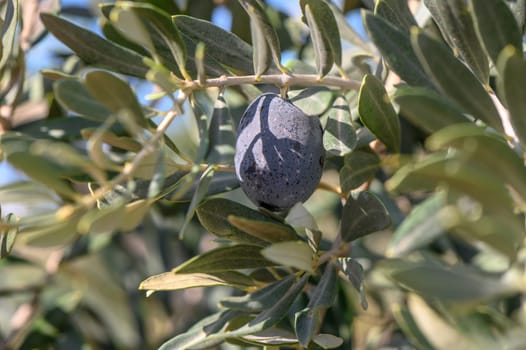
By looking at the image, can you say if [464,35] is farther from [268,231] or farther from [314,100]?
[268,231]

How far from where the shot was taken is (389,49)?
2.51 ft

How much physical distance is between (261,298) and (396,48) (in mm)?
308

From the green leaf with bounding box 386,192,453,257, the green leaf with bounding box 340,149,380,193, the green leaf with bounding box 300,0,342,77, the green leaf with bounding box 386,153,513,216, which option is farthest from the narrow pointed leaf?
the green leaf with bounding box 386,153,513,216

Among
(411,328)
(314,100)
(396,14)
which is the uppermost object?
(396,14)

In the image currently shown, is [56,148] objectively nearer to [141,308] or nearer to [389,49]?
[389,49]

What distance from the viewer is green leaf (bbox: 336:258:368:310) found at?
0.78 meters

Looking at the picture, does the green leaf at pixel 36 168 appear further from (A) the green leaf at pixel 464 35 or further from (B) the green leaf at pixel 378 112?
(A) the green leaf at pixel 464 35

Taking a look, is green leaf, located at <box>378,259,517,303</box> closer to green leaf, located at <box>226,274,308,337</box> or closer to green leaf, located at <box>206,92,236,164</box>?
green leaf, located at <box>226,274,308,337</box>

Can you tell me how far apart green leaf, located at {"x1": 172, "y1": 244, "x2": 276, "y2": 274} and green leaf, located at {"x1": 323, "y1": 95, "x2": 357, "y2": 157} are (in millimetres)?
147

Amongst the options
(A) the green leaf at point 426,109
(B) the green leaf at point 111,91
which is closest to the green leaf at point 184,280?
(B) the green leaf at point 111,91

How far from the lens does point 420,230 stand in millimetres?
718

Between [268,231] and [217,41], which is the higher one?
[217,41]

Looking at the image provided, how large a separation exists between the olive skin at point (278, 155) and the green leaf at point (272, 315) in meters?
0.10

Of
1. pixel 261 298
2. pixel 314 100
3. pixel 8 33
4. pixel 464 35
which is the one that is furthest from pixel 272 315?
pixel 8 33
